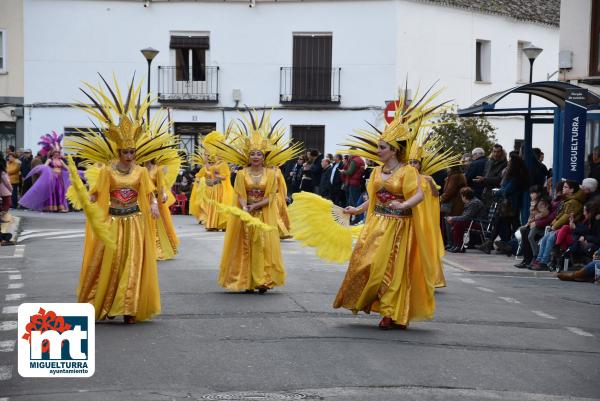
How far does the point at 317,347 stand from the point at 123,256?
2.53 meters

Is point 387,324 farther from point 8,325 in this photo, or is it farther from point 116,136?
point 8,325

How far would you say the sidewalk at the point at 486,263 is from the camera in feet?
58.5

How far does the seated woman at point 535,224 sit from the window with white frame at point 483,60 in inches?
862

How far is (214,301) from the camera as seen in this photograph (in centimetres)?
1301

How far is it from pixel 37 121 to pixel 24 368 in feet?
104

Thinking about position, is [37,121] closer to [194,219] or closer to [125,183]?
[194,219]

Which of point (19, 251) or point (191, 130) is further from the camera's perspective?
point (191, 130)

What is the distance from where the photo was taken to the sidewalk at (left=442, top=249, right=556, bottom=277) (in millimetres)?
17844

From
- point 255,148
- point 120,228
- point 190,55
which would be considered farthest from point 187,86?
point 120,228

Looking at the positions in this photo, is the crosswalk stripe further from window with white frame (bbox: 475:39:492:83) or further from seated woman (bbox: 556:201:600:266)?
window with white frame (bbox: 475:39:492:83)

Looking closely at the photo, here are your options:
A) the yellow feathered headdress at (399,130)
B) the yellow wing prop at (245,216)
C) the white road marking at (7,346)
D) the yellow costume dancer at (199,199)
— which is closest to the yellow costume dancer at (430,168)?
the yellow feathered headdress at (399,130)

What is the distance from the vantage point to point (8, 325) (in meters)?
11.1

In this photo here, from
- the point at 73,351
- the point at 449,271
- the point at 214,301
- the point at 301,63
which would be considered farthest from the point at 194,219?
the point at 73,351

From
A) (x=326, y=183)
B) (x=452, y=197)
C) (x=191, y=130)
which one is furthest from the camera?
(x=191, y=130)
